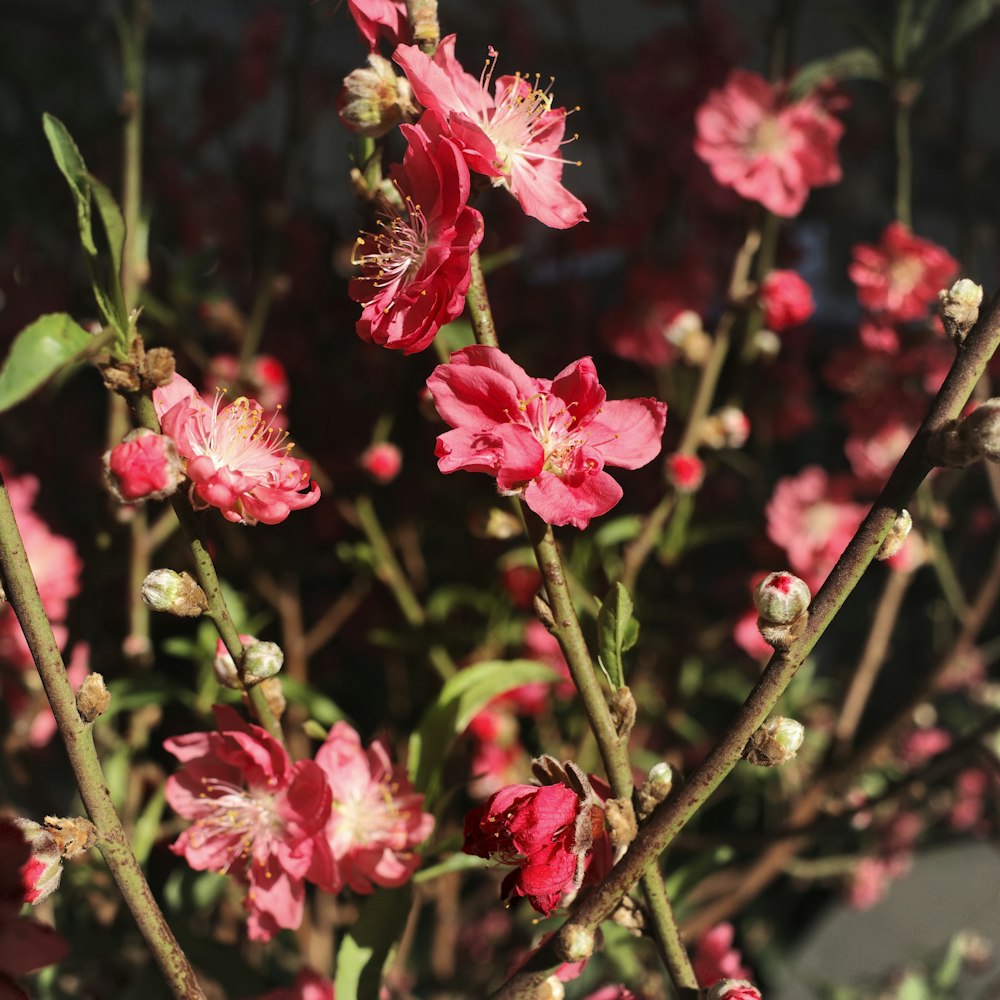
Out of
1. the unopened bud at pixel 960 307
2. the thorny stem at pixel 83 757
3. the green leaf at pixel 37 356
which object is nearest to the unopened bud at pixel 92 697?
the thorny stem at pixel 83 757

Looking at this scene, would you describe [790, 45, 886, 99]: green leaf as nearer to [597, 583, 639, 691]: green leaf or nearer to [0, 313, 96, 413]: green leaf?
[597, 583, 639, 691]: green leaf

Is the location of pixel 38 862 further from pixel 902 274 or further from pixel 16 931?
pixel 902 274

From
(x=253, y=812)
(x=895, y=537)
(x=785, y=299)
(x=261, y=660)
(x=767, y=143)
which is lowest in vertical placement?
(x=253, y=812)

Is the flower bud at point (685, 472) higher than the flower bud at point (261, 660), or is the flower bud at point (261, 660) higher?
the flower bud at point (685, 472)

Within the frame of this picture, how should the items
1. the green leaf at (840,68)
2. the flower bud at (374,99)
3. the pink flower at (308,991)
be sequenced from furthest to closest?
1. the green leaf at (840,68)
2. the pink flower at (308,991)
3. the flower bud at (374,99)

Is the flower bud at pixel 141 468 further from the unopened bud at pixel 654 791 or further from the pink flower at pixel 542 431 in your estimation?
the unopened bud at pixel 654 791

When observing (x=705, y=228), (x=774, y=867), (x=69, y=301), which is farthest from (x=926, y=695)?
(x=69, y=301)

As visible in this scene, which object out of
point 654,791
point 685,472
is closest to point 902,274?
point 685,472
